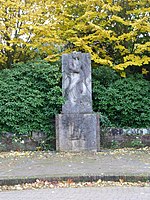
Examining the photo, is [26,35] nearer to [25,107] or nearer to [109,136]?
[25,107]

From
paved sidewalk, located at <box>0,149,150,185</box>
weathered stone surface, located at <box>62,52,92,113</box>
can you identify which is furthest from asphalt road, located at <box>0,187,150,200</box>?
weathered stone surface, located at <box>62,52,92,113</box>

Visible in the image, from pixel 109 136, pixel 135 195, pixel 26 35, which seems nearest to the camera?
pixel 135 195

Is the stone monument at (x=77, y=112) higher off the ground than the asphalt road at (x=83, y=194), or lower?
higher

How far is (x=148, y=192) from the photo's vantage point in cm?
580

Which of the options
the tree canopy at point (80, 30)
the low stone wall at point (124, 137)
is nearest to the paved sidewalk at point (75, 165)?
the low stone wall at point (124, 137)

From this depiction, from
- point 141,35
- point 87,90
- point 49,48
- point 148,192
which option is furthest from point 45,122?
point 148,192

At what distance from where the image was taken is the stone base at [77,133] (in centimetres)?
989

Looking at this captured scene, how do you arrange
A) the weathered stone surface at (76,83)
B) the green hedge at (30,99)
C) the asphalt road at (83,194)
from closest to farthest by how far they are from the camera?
the asphalt road at (83,194)
the weathered stone surface at (76,83)
the green hedge at (30,99)

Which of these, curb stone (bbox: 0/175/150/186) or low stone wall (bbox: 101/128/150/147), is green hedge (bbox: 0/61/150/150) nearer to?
low stone wall (bbox: 101/128/150/147)

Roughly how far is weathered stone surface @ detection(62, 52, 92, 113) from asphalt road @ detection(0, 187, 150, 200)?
4275 mm

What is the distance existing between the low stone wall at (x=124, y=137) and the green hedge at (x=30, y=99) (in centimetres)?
160

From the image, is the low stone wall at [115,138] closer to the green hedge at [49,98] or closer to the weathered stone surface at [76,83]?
the green hedge at [49,98]

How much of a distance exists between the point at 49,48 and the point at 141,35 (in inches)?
120

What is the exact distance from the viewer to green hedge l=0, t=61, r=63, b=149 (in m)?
10.3
